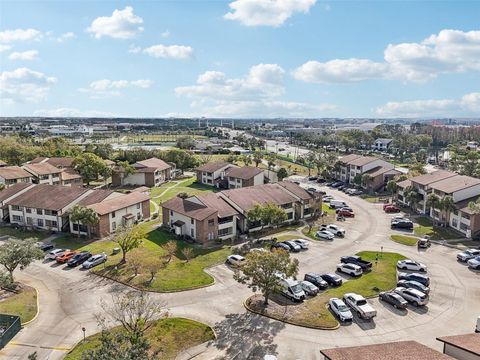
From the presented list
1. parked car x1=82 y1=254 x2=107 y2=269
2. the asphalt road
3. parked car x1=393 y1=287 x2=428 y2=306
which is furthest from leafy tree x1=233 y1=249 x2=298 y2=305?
parked car x1=82 y1=254 x2=107 y2=269

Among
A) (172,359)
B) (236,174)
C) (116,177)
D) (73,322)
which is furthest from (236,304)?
(116,177)

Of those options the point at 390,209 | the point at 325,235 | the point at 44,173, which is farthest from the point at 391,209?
the point at 44,173

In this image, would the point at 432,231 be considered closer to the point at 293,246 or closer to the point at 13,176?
the point at 293,246

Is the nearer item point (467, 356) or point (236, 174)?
point (467, 356)

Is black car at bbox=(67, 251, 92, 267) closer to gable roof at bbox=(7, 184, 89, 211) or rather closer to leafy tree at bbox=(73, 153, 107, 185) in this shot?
gable roof at bbox=(7, 184, 89, 211)

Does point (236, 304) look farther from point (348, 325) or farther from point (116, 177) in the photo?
point (116, 177)

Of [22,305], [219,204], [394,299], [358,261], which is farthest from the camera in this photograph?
[219,204]
